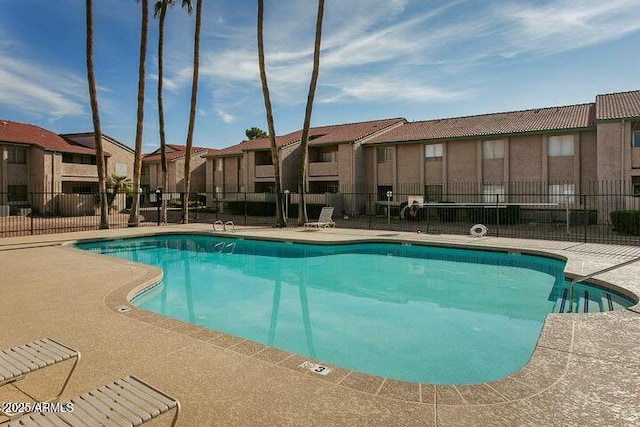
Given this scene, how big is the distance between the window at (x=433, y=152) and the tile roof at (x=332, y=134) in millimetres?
4705

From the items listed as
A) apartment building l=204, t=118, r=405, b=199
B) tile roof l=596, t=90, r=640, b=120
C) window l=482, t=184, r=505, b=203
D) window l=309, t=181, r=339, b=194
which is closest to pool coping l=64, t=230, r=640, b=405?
tile roof l=596, t=90, r=640, b=120

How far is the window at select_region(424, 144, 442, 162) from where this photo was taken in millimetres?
27719

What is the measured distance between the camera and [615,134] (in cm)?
2109

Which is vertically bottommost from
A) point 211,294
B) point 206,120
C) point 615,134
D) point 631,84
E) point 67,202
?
point 211,294

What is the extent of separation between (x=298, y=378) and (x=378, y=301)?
18.1 feet

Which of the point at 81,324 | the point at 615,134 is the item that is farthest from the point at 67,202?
the point at 615,134

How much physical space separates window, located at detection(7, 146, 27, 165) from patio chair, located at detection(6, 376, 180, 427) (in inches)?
1423

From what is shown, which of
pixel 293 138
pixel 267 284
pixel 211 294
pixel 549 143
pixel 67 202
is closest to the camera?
pixel 211 294

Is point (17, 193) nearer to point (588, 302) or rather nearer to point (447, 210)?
point (447, 210)

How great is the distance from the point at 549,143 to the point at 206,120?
66.3 ft

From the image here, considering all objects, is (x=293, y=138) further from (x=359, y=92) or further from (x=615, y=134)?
(x=615, y=134)

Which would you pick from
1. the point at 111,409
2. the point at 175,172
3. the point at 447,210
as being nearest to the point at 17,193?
the point at 175,172

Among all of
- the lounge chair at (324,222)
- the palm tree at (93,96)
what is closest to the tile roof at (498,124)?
the lounge chair at (324,222)

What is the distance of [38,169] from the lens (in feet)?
105
